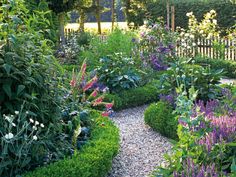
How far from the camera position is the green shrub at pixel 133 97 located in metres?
6.92

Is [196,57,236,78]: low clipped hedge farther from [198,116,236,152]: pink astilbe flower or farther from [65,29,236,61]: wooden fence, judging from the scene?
[198,116,236,152]: pink astilbe flower

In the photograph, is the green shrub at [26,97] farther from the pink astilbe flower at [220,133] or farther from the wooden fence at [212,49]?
the wooden fence at [212,49]

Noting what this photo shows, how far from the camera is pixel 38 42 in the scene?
4379 millimetres

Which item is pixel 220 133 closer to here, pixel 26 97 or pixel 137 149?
pixel 26 97

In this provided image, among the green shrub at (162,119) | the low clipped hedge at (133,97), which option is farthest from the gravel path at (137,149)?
the low clipped hedge at (133,97)

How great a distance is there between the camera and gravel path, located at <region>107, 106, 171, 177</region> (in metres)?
4.43

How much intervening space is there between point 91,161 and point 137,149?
136 cm

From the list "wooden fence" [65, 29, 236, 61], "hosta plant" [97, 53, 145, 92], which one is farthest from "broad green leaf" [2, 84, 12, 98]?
"wooden fence" [65, 29, 236, 61]

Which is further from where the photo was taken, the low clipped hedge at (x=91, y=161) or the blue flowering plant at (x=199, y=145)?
the low clipped hedge at (x=91, y=161)

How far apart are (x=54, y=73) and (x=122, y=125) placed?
2.14 meters

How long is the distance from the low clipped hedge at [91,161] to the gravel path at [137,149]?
0.94 ft

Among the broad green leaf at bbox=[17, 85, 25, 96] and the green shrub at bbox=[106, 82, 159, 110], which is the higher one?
the broad green leaf at bbox=[17, 85, 25, 96]

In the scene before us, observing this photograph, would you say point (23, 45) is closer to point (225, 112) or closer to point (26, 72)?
point (26, 72)

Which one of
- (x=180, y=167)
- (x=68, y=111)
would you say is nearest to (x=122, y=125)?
(x=68, y=111)
